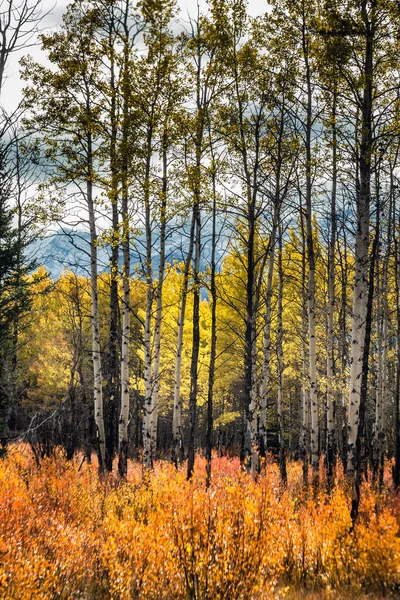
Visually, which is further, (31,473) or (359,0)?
(31,473)

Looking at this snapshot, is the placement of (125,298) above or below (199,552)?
above

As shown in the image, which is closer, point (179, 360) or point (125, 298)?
point (125, 298)

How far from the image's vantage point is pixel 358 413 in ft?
22.7

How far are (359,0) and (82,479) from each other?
10.2m

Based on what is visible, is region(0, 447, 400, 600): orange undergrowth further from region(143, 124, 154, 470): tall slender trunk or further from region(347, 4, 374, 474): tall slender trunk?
region(143, 124, 154, 470): tall slender trunk

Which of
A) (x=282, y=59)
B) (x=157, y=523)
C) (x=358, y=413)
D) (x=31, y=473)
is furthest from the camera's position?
(x=282, y=59)

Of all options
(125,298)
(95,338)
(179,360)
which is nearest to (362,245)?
(125,298)

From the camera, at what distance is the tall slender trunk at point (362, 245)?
7.05m

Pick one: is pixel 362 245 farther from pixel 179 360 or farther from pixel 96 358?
pixel 179 360

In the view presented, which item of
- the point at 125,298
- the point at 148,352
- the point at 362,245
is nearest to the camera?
the point at 362,245

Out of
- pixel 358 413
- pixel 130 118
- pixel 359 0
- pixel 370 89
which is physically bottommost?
pixel 358 413

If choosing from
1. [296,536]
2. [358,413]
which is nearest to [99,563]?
[296,536]

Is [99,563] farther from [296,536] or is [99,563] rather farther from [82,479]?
[82,479]

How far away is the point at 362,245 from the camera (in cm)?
732
